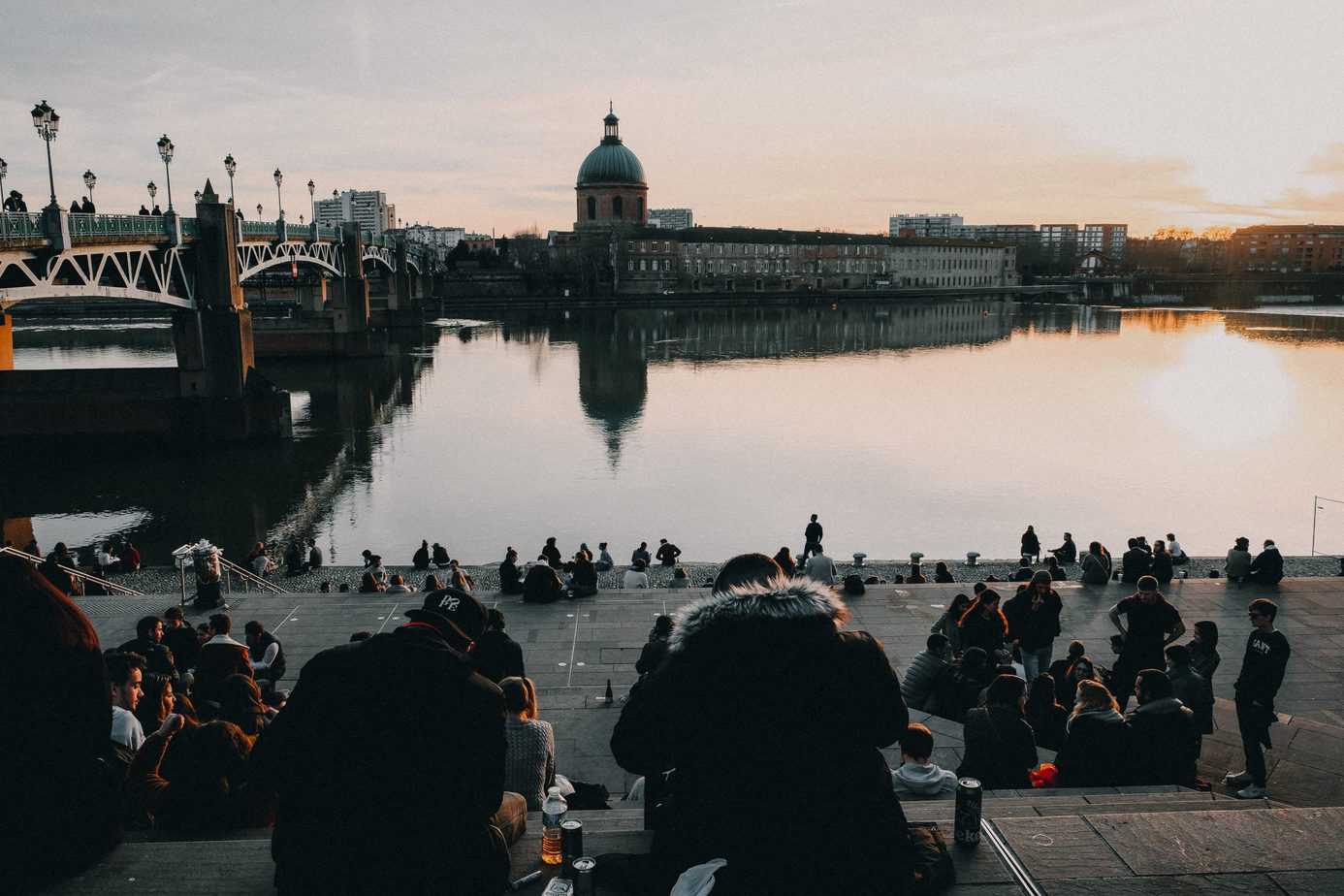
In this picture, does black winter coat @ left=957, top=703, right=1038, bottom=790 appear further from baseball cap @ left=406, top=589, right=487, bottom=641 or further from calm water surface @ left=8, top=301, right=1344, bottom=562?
calm water surface @ left=8, top=301, right=1344, bottom=562

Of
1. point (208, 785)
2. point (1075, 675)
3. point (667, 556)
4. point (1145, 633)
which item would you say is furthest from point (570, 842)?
point (667, 556)

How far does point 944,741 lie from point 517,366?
48.9 metres

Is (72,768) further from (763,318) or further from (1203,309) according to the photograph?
(1203,309)

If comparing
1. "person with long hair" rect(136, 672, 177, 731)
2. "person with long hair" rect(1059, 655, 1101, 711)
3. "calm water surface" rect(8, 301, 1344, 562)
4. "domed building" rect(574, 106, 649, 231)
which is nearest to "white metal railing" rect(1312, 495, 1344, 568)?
"calm water surface" rect(8, 301, 1344, 562)

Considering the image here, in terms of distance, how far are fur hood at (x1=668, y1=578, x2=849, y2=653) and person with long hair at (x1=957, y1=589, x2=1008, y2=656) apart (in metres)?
5.70

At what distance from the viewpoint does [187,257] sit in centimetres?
3675

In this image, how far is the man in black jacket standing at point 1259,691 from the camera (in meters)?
6.16

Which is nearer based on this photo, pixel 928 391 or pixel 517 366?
pixel 928 391

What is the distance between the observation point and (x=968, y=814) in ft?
12.6

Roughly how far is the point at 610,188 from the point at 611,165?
3321 mm

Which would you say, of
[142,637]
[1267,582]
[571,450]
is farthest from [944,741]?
[571,450]

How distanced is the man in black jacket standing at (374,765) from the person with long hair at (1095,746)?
13.1ft

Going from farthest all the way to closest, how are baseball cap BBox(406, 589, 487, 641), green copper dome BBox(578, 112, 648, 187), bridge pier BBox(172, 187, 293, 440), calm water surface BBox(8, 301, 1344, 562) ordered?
green copper dome BBox(578, 112, 648, 187) < bridge pier BBox(172, 187, 293, 440) < calm water surface BBox(8, 301, 1344, 562) < baseball cap BBox(406, 589, 487, 641)

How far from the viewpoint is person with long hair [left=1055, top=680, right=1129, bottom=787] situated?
555cm
